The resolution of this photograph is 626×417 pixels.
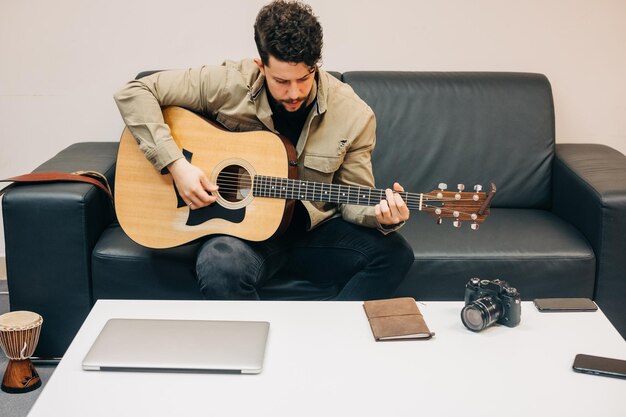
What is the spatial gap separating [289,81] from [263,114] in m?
0.19

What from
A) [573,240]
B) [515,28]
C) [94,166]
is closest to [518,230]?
[573,240]

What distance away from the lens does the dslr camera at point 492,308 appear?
1.65m

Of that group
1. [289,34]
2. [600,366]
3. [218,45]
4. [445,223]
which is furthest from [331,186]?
[218,45]

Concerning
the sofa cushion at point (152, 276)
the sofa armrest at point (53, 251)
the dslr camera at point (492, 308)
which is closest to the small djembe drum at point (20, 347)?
the sofa armrest at point (53, 251)

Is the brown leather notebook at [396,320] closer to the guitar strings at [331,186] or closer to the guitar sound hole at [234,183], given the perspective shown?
the guitar strings at [331,186]

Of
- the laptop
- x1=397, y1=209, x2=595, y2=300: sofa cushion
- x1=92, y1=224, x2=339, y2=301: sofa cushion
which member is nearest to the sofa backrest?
x1=397, y1=209, x2=595, y2=300: sofa cushion

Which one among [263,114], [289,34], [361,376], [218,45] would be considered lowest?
[361,376]

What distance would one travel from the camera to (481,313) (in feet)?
5.37

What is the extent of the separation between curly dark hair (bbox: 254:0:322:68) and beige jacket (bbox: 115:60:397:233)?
0.66ft

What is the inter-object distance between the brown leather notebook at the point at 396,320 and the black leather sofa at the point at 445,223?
548 millimetres

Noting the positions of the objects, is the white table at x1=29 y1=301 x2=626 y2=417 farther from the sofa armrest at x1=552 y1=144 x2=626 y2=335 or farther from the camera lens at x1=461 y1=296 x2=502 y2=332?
the sofa armrest at x1=552 y1=144 x2=626 y2=335

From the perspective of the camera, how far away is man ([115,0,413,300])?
79.1 inches

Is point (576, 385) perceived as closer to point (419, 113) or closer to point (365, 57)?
point (419, 113)

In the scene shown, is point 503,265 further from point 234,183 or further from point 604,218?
point 234,183
